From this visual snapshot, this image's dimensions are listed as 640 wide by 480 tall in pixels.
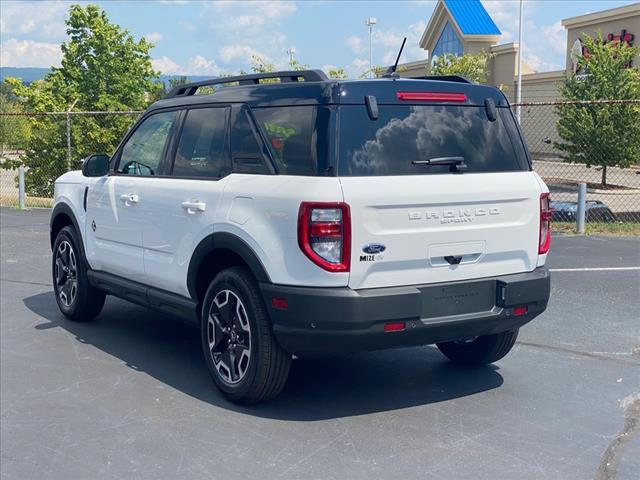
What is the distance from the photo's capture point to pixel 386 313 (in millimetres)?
4340

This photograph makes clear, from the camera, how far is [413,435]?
4.42 m

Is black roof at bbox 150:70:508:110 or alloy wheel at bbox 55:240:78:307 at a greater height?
black roof at bbox 150:70:508:110

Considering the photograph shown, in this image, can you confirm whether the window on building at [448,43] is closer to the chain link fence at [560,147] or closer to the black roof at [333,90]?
the chain link fence at [560,147]

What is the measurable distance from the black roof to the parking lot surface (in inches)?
72.8

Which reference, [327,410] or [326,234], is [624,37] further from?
[326,234]

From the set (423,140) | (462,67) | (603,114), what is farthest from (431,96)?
(462,67)

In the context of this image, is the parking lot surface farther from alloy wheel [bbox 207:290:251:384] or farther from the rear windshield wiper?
the rear windshield wiper

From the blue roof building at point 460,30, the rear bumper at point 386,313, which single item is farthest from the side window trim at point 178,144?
the blue roof building at point 460,30

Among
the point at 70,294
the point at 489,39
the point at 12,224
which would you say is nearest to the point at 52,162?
the point at 12,224

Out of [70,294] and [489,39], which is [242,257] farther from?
[489,39]

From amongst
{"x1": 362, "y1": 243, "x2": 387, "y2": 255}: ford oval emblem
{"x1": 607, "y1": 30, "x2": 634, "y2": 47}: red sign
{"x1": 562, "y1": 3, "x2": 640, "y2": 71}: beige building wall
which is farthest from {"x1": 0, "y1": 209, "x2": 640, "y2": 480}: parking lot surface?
{"x1": 607, "y1": 30, "x2": 634, "y2": 47}: red sign

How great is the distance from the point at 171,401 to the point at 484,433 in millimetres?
1935

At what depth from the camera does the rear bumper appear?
4.29 m

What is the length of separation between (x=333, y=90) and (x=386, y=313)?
1.27 m
